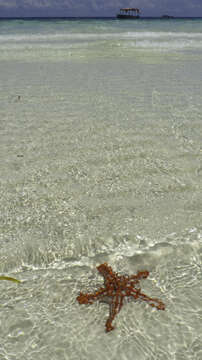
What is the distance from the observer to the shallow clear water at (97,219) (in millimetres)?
2336

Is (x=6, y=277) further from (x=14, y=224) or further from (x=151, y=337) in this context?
(x=151, y=337)

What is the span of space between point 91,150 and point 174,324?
328 cm

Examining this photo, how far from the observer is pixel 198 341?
229 centimetres

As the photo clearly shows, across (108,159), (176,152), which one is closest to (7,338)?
(108,159)

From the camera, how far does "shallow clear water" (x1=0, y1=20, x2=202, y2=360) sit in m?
2.34

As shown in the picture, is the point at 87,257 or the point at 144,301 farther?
the point at 87,257

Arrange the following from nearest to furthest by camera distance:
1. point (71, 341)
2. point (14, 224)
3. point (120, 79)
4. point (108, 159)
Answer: point (71, 341)
point (14, 224)
point (108, 159)
point (120, 79)

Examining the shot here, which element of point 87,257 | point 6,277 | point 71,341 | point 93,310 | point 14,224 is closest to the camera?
point 71,341

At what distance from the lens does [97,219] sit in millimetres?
3605

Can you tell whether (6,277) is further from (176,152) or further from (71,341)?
(176,152)

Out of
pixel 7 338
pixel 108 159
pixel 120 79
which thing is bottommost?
pixel 7 338

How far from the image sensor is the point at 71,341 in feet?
7.50

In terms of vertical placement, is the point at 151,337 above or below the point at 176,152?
below

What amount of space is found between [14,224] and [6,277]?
891mm
